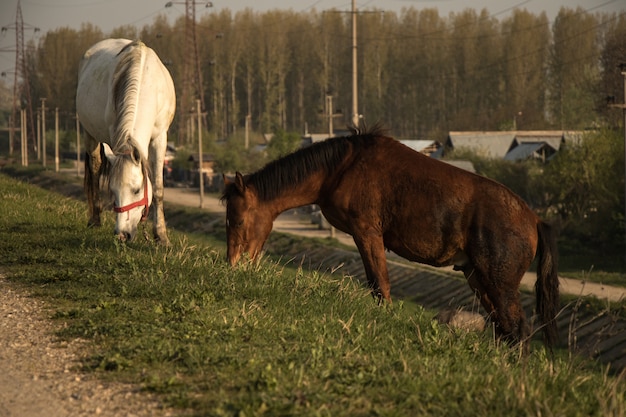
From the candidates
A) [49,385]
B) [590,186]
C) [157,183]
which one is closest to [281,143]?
[590,186]

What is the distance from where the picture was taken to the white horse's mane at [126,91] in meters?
11.6

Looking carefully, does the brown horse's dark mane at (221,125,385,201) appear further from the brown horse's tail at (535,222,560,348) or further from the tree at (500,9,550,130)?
the tree at (500,9,550,130)

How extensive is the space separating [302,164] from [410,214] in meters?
1.20

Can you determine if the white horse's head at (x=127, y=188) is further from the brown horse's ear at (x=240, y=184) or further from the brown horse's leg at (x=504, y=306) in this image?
the brown horse's leg at (x=504, y=306)

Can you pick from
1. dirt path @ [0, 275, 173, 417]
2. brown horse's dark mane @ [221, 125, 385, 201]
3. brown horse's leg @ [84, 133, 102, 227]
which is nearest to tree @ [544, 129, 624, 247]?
brown horse's leg @ [84, 133, 102, 227]

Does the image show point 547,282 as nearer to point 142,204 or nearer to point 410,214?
point 410,214

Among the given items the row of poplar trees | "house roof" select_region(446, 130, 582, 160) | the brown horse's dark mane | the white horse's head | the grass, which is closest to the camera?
the grass

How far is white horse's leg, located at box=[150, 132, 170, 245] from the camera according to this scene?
12586mm

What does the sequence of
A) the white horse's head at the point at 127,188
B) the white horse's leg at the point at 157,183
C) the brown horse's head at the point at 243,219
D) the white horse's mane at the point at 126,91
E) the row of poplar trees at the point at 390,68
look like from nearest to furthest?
the brown horse's head at the point at 243,219 → the white horse's head at the point at 127,188 → the white horse's mane at the point at 126,91 → the white horse's leg at the point at 157,183 → the row of poplar trees at the point at 390,68

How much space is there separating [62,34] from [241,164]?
89.6 metres

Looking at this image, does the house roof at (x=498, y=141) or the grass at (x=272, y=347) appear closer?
the grass at (x=272, y=347)

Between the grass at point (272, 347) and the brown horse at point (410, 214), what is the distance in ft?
1.77

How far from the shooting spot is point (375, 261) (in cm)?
947

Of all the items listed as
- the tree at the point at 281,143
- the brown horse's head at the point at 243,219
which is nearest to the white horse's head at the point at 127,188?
the brown horse's head at the point at 243,219
